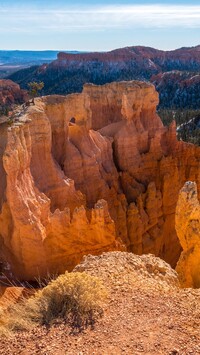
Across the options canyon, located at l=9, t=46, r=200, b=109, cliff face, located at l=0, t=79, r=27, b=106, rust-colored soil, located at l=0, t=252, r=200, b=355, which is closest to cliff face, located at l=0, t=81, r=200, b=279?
rust-colored soil, located at l=0, t=252, r=200, b=355

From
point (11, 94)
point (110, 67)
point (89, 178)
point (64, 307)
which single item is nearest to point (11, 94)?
point (11, 94)

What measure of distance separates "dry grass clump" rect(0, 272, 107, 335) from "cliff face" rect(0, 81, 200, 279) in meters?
5.04

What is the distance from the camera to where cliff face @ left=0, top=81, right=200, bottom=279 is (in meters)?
12.1

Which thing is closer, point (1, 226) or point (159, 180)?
point (1, 226)

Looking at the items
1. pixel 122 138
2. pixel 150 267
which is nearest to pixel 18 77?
pixel 122 138

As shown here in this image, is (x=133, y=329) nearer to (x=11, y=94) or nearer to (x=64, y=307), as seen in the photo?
(x=64, y=307)

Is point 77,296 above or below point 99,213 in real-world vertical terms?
above

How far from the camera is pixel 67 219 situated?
→ 12.8 meters

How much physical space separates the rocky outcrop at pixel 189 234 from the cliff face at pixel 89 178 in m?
3.12

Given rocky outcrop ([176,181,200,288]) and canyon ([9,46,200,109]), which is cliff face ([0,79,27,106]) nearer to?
canyon ([9,46,200,109])

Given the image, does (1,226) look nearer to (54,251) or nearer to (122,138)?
(54,251)

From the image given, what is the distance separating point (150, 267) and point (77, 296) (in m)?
2.66

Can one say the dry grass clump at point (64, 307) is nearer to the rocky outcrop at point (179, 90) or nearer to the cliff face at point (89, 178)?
the cliff face at point (89, 178)

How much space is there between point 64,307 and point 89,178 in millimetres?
10083
